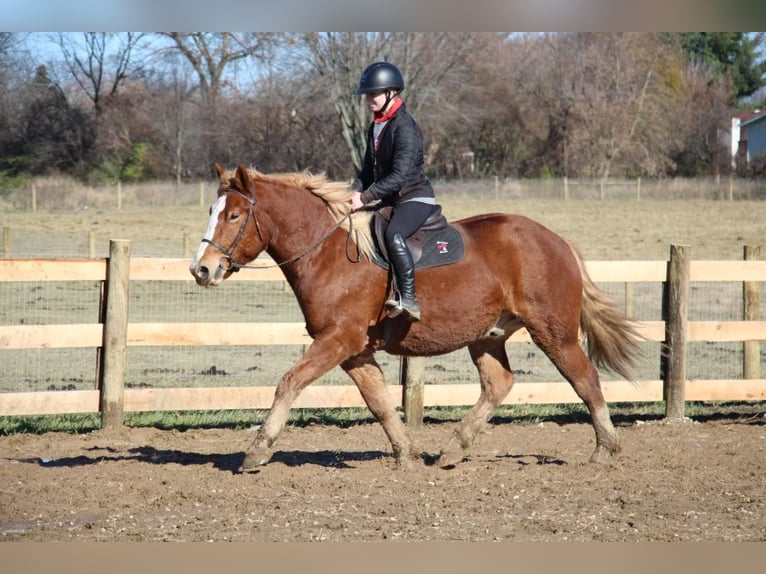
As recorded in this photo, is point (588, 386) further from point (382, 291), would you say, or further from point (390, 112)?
point (390, 112)

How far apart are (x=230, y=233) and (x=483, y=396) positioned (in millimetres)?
2471

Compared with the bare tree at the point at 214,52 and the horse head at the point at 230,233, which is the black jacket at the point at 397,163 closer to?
the horse head at the point at 230,233

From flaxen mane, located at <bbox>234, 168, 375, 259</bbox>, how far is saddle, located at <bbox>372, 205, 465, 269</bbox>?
8cm

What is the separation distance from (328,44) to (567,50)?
48.2 ft

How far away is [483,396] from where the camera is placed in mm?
7473

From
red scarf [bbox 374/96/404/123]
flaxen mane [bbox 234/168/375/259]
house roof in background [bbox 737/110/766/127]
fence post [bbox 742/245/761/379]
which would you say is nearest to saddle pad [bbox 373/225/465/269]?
flaxen mane [bbox 234/168/375/259]

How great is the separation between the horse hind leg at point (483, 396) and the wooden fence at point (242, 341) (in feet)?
4.68

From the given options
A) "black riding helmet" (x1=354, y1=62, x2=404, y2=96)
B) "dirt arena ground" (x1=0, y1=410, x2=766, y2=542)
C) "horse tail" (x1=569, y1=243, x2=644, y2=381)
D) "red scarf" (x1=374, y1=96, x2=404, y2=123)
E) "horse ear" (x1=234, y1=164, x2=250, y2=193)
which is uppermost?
"black riding helmet" (x1=354, y1=62, x2=404, y2=96)

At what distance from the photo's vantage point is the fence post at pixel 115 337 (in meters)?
8.34

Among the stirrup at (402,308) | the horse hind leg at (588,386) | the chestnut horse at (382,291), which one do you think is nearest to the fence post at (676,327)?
the chestnut horse at (382,291)

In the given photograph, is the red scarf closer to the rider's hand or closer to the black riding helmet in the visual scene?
the black riding helmet

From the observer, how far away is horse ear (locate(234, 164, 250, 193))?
257 inches

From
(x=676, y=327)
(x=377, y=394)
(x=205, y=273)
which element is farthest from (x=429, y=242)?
(x=676, y=327)

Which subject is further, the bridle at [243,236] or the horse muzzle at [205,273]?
the bridle at [243,236]
